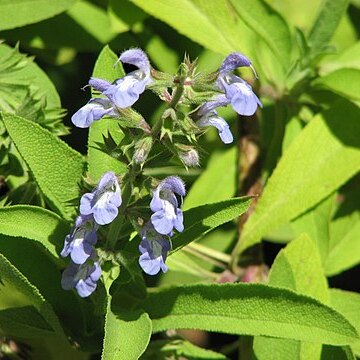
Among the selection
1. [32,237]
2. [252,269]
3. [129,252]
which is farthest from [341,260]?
[32,237]

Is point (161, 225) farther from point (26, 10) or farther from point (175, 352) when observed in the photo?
point (26, 10)

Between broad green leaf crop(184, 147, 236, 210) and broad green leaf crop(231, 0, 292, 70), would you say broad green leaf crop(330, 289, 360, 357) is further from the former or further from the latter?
broad green leaf crop(231, 0, 292, 70)

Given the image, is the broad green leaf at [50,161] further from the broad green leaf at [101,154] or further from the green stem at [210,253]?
the green stem at [210,253]

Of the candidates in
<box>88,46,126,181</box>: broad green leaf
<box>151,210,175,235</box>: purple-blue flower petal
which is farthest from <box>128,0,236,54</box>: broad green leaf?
<box>151,210,175,235</box>: purple-blue flower petal

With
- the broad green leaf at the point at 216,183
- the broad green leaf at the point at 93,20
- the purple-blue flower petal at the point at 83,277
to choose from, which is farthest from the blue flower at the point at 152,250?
the broad green leaf at the point at 93,20

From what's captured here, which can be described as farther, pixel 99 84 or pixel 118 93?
pixel 99 84

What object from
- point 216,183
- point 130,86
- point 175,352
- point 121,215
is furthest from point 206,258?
point 130,86

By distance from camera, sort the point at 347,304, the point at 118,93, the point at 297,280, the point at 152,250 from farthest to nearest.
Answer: the point at 347,304, the point at 297,280, the point at 152,250, the point at 118,93
